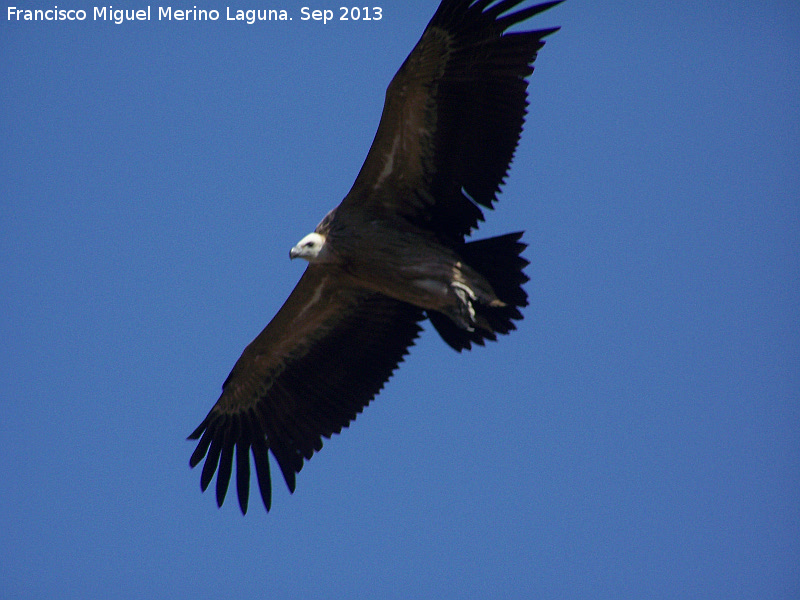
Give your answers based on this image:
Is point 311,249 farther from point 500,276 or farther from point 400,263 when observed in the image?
point 500,276

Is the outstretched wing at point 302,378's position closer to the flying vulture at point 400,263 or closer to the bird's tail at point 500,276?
the flying vulture at point 400,263

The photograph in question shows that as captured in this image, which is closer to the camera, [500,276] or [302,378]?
[500,276]

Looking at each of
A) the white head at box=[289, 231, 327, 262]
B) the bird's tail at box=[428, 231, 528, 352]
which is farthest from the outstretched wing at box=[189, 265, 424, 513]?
the bird's tail at box=[428, 231, 528, 352]

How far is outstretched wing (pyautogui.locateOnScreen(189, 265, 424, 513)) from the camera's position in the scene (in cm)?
832

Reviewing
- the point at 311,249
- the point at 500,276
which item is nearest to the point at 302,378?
the point at 311,249

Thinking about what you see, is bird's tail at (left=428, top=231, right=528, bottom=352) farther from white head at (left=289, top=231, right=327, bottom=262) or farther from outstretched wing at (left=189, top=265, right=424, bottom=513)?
white head at (left=289, top=231, right=327, bottom=262)

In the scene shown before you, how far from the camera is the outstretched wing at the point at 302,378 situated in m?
8.32

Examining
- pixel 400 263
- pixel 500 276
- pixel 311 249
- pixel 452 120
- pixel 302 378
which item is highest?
pixel 452 120

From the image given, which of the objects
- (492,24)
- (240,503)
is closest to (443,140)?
(492,24)

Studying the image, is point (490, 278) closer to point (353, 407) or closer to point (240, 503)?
point (353, 407)

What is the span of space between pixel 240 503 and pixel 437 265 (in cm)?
256

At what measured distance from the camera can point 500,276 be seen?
24.5 ft

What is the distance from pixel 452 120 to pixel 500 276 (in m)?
1.17

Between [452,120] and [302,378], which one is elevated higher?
[452,120]
